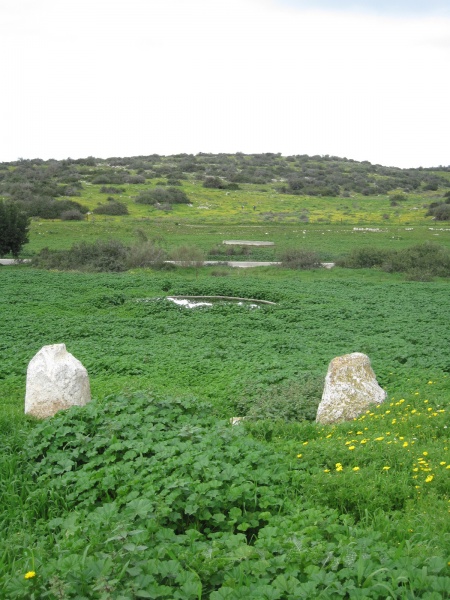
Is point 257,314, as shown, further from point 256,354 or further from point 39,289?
point 39,289

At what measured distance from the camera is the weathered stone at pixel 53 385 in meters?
9.20

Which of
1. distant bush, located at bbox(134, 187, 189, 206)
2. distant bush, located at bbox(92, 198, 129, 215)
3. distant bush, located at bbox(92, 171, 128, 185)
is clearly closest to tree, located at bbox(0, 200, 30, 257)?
distant bush, located at bbox(92, 198, 129, 215)

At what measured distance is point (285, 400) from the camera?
409 inches

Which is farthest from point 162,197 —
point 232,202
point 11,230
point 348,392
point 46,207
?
point 348,392

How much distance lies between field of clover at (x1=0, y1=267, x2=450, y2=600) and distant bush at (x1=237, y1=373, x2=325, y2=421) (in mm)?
44

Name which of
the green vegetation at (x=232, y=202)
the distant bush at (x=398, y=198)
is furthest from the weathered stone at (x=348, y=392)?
the distant bush at (x=398, y=198)

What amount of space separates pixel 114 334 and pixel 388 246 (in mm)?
26822

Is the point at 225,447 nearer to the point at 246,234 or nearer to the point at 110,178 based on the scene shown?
the point at 246,234

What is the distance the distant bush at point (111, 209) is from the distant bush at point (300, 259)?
2770 centimetres

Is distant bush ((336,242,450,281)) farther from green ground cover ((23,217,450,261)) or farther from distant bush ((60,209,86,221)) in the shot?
distant bush ((60,209,86,221))

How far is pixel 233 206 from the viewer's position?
219 ft

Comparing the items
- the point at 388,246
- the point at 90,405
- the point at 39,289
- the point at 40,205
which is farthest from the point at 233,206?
the point at 90,405

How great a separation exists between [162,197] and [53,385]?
5730 cm

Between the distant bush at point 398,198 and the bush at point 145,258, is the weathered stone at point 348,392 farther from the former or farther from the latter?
the distant bush at point 398,198
